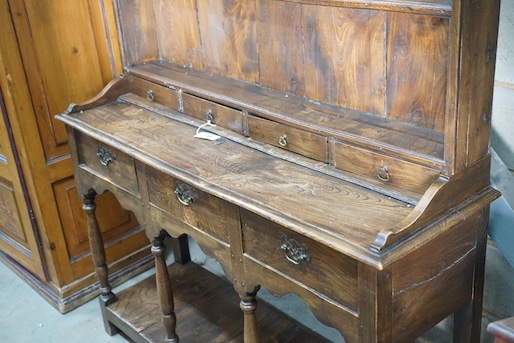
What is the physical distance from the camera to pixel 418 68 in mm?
1903

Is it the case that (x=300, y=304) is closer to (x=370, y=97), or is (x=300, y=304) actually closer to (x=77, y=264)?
(x=77, y=264)

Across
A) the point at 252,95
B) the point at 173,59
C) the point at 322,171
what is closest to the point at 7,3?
the point at 173,59

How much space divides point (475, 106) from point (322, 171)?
0.52 m

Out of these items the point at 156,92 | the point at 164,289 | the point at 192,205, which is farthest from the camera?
the point at 156,92

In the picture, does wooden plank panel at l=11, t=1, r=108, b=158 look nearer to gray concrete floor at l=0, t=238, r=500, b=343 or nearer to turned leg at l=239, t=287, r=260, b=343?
gray concrete floor at l=0, t=238, r=500, b=343

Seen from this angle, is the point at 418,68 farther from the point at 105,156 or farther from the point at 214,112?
the point at 105,156

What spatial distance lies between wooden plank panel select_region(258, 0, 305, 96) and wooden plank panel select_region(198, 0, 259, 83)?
0.05m

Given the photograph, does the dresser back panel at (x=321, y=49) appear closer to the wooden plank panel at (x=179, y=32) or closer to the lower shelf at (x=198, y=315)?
the wooden plank panel at (x=179, y=32)

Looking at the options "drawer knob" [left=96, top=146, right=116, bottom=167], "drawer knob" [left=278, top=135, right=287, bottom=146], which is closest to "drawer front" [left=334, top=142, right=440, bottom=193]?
"drawer knob" [left=278, top=135, right=287, bottom=146]

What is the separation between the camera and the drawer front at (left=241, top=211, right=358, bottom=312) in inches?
71.0

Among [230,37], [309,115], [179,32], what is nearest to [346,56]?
[309,115]

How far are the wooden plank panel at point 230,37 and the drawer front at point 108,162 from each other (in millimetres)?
513

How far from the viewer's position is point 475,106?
1.81 meters

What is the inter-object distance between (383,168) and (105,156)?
124 cm
